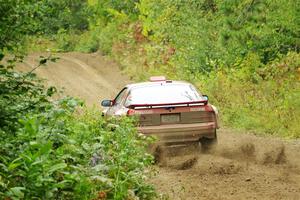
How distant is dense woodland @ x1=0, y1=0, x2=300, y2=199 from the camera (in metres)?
6.47

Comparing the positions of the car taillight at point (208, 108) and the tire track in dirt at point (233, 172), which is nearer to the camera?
the tire track in dirt at point (233, 172)

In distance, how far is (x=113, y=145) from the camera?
325 inches

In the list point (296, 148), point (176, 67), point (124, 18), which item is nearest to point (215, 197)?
point (296, 148)

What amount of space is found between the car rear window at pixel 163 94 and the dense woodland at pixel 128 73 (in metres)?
1.43

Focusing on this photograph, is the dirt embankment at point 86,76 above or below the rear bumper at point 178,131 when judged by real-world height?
above

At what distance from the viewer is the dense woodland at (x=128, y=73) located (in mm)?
6469

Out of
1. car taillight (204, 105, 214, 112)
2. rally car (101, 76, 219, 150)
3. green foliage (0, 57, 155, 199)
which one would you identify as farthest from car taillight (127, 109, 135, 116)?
green foliage (0, 57, 155, 199)

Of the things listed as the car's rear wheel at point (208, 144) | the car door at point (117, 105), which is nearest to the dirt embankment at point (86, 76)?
the car door at point (117, 105)

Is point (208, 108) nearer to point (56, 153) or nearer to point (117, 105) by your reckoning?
point (117, 105)

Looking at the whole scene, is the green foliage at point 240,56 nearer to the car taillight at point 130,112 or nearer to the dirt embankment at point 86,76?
the dirt embankment at point 86,76

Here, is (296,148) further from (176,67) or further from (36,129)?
(176,67)

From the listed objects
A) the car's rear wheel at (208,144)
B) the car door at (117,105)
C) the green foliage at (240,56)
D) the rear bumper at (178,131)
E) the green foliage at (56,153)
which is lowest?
the green foliage at (56,153)

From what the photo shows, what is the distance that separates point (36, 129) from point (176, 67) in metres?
20.1

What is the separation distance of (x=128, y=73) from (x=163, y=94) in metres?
20.2
